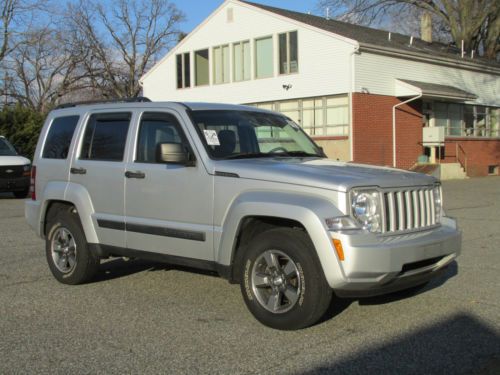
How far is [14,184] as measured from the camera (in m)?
17.9

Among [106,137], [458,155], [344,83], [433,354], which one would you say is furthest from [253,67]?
[433,354]

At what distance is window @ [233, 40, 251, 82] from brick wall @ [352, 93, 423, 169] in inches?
253

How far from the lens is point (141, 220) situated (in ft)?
19.4

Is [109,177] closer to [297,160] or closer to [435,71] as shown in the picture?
[297,160]

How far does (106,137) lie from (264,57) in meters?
22.4

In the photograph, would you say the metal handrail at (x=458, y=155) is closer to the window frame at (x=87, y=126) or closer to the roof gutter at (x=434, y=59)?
the roof gutter at (x=434, y=59)

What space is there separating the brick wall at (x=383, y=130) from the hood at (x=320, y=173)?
19185 mm

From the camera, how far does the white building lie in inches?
989

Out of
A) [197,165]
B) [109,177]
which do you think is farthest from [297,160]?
[109,177]

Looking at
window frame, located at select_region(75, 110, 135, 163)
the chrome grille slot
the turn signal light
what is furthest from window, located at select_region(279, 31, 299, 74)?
the turn signal light

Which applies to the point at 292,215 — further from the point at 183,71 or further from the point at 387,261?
the point at 183,71

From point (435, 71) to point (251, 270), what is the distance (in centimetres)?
2564

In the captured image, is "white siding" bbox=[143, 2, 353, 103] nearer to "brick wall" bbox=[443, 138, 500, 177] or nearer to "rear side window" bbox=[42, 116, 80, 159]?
"brick wall" bbox=[443, 138, 500, 177]

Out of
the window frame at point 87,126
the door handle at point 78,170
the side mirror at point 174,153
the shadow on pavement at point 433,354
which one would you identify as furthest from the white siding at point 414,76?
the shadow on pavement at point 433,354
